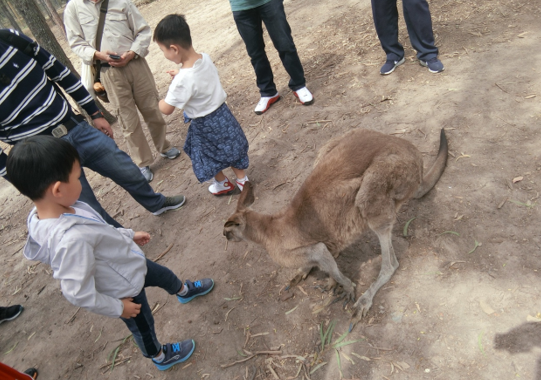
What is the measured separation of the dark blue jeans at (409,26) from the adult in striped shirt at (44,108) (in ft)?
12.4

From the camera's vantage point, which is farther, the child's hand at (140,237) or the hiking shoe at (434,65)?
the hiking shoe at (434,65)

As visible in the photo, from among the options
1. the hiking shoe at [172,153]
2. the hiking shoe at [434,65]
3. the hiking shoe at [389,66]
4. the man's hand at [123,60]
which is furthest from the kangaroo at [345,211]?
the hiking shoe at [172,153]

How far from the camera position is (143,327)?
7.69 feet

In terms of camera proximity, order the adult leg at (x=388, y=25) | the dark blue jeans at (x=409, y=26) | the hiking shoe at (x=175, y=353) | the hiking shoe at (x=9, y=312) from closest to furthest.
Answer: the hiking shoe at (x=175, y=353) < the hiking shoe at (x=9, y=312) < the dark blue jeans at (x=409, y=26) < the adult leg at (x=388, y=25)

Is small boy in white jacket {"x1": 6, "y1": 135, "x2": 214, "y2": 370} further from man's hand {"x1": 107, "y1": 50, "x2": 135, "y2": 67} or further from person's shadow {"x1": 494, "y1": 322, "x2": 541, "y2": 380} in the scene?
man's hand {"x1": 107, "y1": 50, "x2": 135, "y2": 67}

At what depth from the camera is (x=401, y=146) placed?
2.83 meters

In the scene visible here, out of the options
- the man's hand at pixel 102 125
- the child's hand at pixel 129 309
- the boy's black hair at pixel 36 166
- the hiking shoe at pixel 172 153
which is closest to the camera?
the boy's black hair at pixel 36 166

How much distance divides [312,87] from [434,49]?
1.71 m

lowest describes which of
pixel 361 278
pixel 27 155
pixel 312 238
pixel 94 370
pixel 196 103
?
pixel 361 278

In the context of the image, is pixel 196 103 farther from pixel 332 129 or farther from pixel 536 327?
pixel 536 327

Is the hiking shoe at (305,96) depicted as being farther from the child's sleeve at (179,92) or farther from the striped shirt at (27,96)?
the striped shirt at (27,96)

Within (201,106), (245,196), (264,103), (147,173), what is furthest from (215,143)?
(264,103)

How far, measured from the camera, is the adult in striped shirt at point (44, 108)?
2.71 metres

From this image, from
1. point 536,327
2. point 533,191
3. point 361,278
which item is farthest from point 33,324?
point 533,191
